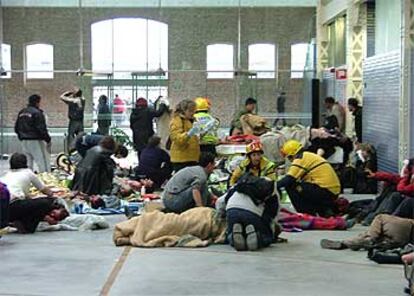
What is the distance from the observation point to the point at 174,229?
10.1 meters

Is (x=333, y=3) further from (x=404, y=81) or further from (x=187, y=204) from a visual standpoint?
(x=187, y=204)

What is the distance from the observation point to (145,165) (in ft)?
50.8

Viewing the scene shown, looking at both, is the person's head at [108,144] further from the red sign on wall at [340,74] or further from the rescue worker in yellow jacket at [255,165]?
the red sign on wall at [340,74]

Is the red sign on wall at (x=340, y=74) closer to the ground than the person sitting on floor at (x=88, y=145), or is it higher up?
higher up

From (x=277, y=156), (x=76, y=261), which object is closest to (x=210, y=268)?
(x=76, y=261)

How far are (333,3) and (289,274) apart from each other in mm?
15248

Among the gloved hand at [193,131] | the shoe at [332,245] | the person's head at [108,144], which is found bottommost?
the shoe at [332,245]

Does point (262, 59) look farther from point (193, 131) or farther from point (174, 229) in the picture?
point (174, 229)

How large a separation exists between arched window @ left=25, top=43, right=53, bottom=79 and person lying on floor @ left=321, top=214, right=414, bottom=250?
585 inches

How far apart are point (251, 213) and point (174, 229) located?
93 centimetres

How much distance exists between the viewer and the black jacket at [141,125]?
18641 millimetres

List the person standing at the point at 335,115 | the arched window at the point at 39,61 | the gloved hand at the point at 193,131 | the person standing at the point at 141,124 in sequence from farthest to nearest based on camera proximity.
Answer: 1. the arched window at the point at 39,61
2. the person standing at the point at 141,124
3. the person standing at the point at 335,115
4. the gloved hand at the point at 193,131

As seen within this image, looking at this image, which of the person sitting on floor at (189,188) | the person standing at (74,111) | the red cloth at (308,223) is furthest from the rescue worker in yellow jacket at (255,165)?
the person standing at (74,111)

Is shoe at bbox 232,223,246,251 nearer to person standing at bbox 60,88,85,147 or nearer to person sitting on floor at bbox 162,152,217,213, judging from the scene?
person sitting on floor at bbox 162,152,217,213
